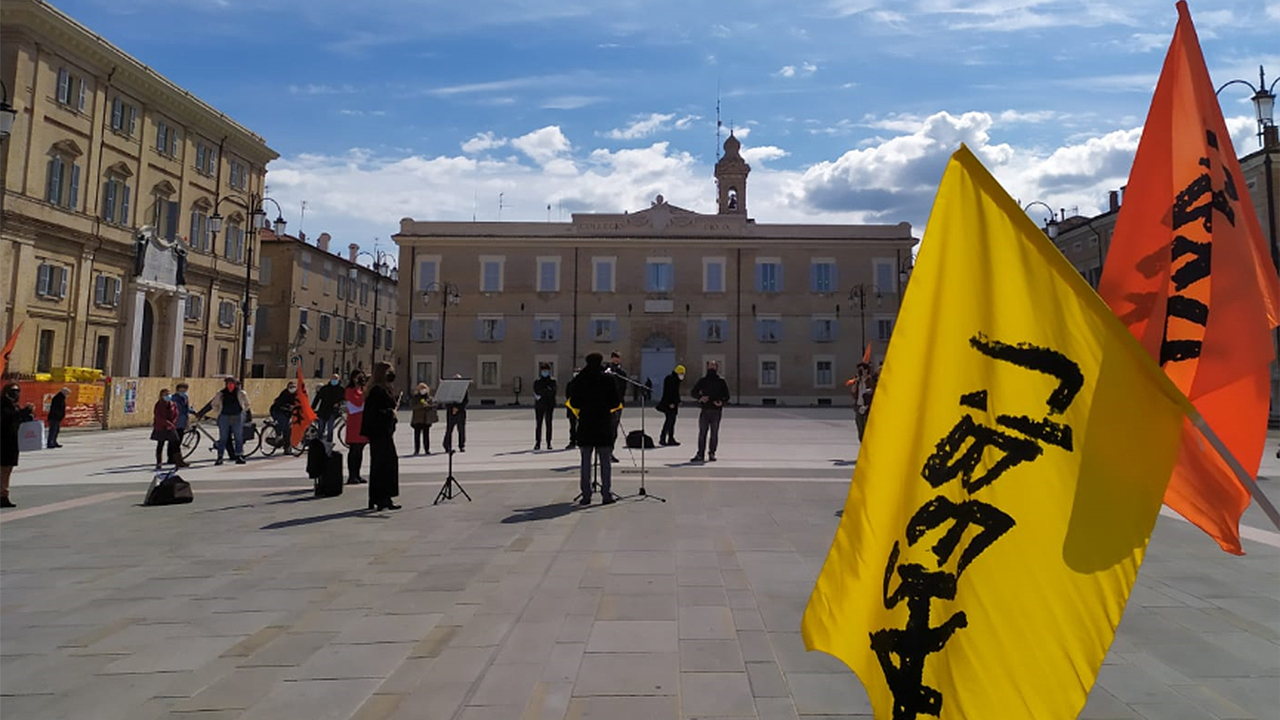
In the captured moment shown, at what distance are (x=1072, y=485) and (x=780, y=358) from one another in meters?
47.4

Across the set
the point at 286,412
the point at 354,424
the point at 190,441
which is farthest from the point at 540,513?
the point at 190,441

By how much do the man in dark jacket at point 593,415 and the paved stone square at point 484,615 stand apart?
505mm

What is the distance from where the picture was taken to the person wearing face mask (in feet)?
54.4

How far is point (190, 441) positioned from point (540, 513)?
40.6 ft

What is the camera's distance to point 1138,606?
525cm

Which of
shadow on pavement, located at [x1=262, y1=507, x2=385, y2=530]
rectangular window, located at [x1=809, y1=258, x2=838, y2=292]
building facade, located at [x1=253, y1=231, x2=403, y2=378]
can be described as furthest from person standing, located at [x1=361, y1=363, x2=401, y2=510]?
rectangular window, located at [x1=809, y1=258, x2=838, y2=292]

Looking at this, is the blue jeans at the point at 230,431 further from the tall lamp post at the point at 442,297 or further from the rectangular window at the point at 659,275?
the rectangular window at the point at 659,275

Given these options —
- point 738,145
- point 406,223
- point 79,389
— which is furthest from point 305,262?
point 738,145

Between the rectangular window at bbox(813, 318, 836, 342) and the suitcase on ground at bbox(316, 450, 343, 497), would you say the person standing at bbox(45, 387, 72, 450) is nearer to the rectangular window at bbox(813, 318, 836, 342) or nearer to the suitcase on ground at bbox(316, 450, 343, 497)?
the suitcase on ground at bbox(316, 450, 343, 497)

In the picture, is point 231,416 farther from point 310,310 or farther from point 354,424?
point 310,310

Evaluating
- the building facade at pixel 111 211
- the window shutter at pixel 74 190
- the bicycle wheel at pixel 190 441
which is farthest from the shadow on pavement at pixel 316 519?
the window shutter at pixel 74 190

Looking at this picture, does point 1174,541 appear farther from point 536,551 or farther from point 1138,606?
point 536,551

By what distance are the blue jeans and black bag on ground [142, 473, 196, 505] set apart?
5.56 m

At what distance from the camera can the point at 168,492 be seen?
984 centimetres
